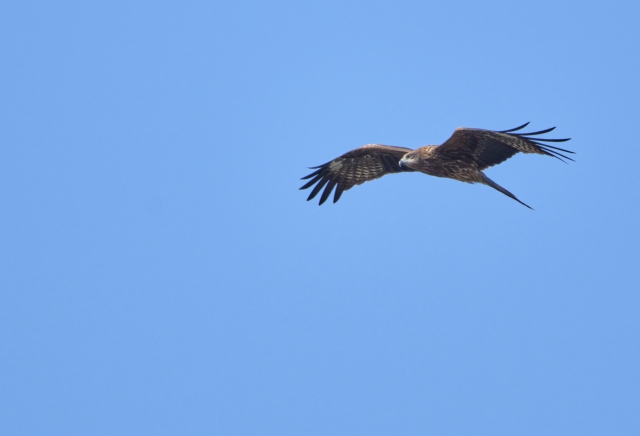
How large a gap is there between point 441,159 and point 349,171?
245 cm

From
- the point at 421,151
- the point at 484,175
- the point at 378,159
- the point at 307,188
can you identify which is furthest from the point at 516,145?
the point at 307,188

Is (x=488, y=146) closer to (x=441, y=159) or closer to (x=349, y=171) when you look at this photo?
(x=441, y=159)

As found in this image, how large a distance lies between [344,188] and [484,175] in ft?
10.2

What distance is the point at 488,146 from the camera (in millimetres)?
12438

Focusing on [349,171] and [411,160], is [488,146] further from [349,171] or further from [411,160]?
[349,171]

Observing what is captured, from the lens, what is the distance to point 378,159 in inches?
575

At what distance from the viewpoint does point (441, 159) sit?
12781mm

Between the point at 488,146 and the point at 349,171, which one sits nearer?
the point at 488,146

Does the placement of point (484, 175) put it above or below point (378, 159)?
below

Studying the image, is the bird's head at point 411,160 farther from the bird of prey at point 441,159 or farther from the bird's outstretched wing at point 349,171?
the bird's outstretched wing at point 349,171

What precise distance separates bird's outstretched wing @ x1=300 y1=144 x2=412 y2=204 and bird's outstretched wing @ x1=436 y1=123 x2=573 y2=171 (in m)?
2.07

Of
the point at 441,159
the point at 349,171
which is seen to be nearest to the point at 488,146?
the point at 441,159

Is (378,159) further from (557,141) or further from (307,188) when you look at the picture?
(557,141)

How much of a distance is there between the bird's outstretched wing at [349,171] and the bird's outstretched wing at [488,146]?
207 centimetres
